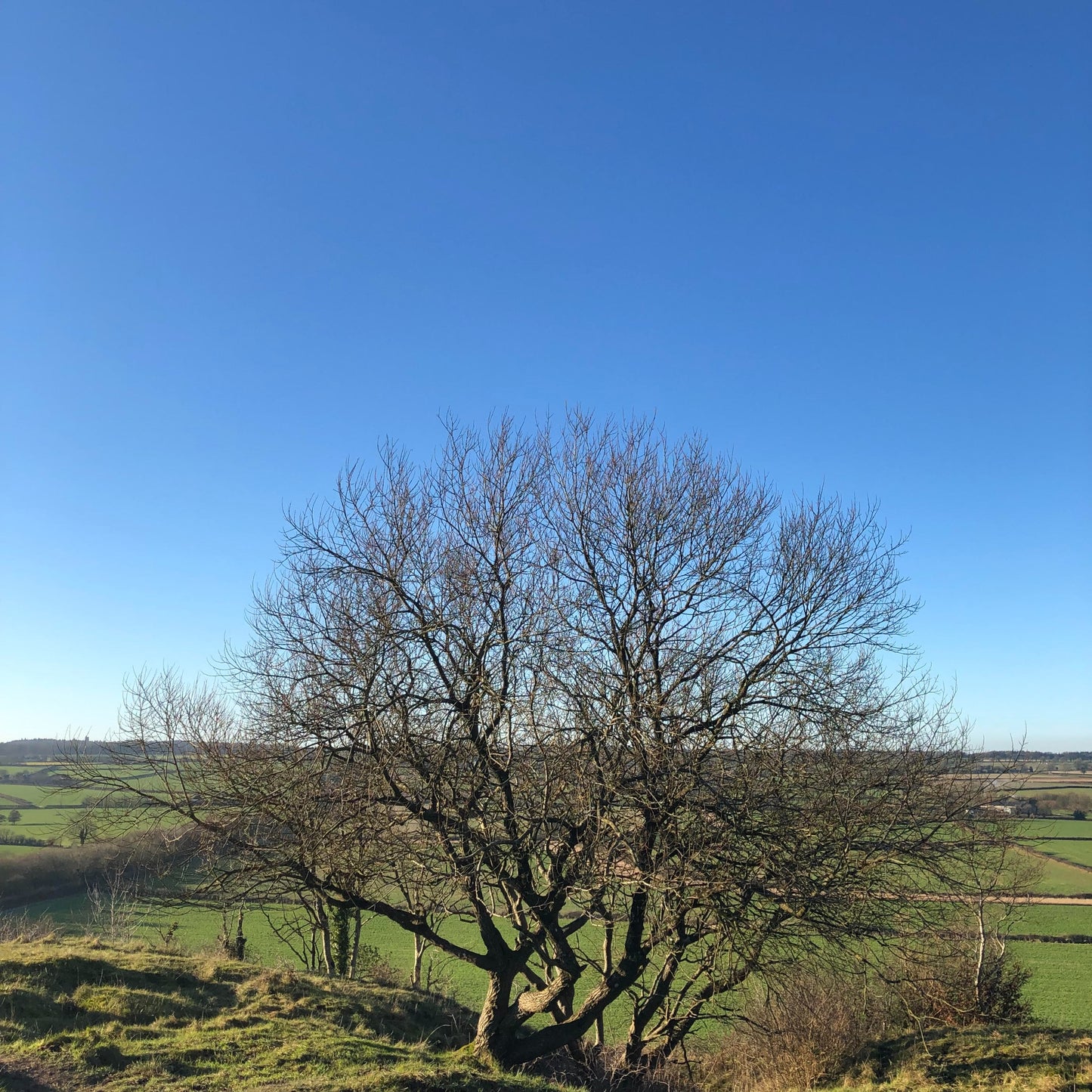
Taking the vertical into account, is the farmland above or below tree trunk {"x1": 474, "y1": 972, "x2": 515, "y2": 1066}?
below

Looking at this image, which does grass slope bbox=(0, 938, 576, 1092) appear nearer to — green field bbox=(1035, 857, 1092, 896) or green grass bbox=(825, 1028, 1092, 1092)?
green grass bbox=(825, 1028, 1092, 1092)

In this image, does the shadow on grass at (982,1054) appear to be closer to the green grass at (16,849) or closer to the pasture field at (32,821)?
the pasture field at (32,821)

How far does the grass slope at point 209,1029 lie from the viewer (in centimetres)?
716

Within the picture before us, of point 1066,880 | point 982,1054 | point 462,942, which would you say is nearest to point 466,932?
point 462,942

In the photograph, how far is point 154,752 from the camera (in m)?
11.2

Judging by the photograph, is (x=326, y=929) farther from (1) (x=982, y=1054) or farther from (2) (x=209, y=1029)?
(1) (x=982, y=1054)

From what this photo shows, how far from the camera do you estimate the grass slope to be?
716 centimetres

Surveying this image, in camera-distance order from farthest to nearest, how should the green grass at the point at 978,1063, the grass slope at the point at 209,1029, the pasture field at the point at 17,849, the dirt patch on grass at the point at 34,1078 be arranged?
the pasture field at the point at 17,849 < the green grass at the point at 978,1063 < the grass slope at the point at 209,1029 < the dirt patch on grass at the point at 34,1078

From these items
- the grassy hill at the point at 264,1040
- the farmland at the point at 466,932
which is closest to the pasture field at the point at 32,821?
the farmland at the point at 466,932

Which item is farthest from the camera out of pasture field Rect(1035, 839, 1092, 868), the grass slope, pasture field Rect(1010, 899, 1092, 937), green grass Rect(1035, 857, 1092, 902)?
pasture field Rect(1035, 839, 1092, 868)

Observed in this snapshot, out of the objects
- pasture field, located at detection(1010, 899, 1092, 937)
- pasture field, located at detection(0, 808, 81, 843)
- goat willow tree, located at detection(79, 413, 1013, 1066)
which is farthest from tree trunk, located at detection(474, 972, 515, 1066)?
pasture field, located at detection(0, 808, 81, 843)

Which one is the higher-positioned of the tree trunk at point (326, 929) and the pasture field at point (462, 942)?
the tree trunk at point (326, 929)

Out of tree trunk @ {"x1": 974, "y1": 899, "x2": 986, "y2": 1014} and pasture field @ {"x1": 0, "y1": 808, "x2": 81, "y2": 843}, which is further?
pasture field @ {"x1": 0, "y1": 808, "x2": 81, "y2": 843}

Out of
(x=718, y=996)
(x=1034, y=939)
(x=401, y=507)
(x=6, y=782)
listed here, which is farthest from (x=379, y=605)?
(x=6, y=782)
